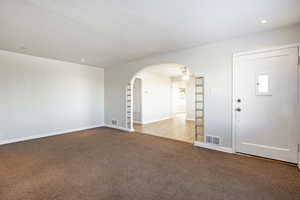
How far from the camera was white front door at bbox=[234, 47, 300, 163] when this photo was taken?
2621 millimetres

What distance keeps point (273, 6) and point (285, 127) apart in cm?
214

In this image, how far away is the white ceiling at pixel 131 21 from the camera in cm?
199

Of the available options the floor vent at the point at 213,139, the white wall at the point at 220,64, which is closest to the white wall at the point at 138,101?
the white wall at the point at 220,64

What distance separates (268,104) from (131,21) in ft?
10.1

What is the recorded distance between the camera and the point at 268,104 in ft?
9.25

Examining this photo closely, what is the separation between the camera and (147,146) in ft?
12.0

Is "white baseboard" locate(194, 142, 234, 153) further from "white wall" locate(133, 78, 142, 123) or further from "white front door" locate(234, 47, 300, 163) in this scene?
"white wall" locate(133, 78, 142, 123)

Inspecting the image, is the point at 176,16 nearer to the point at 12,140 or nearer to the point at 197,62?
the point at 197,62

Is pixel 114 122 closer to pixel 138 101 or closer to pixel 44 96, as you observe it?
pixel 138 101

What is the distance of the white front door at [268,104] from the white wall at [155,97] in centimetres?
437

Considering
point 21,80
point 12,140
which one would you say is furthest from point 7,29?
point 12,140

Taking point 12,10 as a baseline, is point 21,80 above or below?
below

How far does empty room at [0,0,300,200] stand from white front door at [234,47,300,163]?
0.7 inches

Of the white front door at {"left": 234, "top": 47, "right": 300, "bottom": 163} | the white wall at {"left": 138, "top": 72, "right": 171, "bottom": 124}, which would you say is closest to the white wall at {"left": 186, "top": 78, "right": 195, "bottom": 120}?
the white wall at {"left": 138, "top": 72, "right": 171, "bottom": 124}
